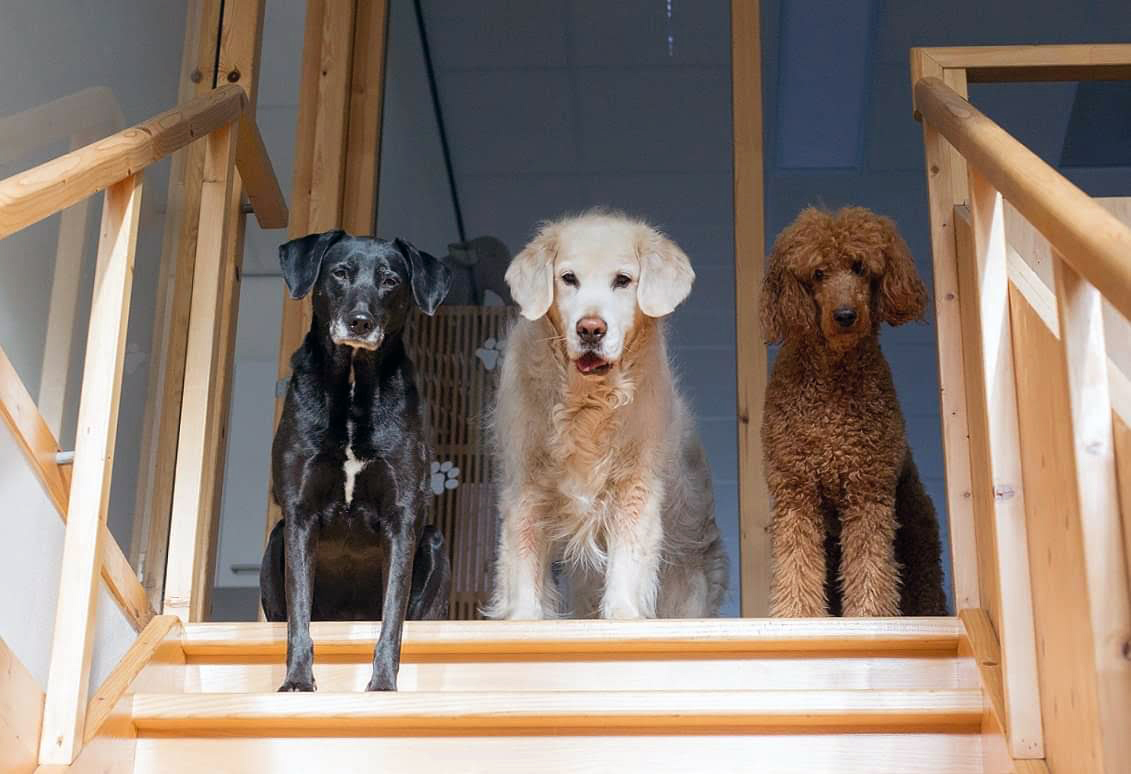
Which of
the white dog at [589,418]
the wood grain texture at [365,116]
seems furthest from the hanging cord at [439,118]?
the white dog at [589,418]

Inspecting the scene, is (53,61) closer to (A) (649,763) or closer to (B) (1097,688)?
(A) (649,763)

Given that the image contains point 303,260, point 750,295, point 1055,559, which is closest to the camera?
point 1055,559

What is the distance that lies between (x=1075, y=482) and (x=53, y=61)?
211cm

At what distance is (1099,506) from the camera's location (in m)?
1.64

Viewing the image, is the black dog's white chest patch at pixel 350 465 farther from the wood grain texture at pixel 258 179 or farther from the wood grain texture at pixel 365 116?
the wood grain texture at pixel 365 116

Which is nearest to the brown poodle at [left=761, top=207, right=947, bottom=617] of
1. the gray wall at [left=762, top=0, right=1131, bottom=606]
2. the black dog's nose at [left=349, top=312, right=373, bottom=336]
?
the black dog's nose at [left=349, top=312, right=373, bottom=336]

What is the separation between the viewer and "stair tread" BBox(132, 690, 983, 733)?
213cm

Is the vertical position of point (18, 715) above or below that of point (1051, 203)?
below

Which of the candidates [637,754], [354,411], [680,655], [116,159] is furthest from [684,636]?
[116,159]

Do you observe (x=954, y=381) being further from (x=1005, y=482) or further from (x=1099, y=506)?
(x=1099, y=506)

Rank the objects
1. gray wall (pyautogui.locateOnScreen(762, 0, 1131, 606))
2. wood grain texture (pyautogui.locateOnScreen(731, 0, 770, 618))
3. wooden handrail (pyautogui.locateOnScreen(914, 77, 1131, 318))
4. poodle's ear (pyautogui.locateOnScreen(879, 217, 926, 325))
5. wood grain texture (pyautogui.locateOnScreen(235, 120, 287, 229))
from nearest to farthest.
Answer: wooden handrail (pyautogui.locateOnScreen(914, 77, 1131, 318))
poodle's ear (pyautogui.locateOnScreen(879, 217, 926, 325))
wood grain texture (pyautogui.locateOnScreen(235, 120, 287, 229))
wood grain texture (pyautogui.locateOnScreen(731, 0, 770, 618))
gray wall (pyautogui.locateOnScreen(762, 0, 1131, 606))

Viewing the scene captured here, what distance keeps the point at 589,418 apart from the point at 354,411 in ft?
2.23

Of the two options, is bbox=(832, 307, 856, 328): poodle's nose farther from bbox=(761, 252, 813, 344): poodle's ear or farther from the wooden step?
the wooden step

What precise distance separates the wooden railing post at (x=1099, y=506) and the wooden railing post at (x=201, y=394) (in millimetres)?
1702
